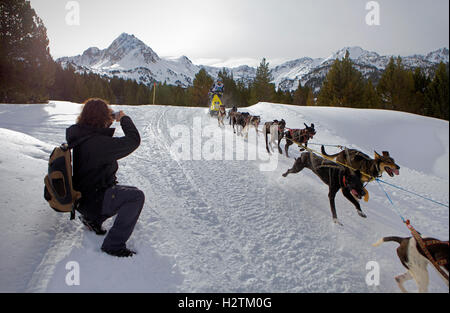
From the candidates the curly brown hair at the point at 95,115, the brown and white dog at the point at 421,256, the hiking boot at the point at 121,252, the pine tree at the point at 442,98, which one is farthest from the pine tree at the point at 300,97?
the hiking boot at the point at 121,252

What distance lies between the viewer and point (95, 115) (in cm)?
238

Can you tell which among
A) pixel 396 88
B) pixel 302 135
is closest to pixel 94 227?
pixel 302 135

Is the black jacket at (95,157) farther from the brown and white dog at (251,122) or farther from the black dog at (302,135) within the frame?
the brown and white dog at (251,122)

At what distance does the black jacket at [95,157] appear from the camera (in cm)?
229

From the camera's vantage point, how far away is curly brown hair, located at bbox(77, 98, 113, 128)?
93.3 inches

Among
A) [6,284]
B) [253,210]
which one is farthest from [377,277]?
[6,284]

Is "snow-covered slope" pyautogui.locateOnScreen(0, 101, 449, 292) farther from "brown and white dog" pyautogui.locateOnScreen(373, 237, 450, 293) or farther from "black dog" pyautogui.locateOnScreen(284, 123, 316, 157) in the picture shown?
"black dog" pyautogui.locateOnScreen(284, 123, 316, 157)

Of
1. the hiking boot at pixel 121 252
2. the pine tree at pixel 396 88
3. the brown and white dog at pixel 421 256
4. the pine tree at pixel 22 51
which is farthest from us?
the pine tree at pixel 396 88

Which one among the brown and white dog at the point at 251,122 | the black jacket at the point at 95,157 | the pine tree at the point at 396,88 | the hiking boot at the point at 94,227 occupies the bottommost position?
the hiking boot at the point at 94,227

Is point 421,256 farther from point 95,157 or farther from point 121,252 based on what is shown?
point 95,157

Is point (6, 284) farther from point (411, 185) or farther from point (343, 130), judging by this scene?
point (343, 130)

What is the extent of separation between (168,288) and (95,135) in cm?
164

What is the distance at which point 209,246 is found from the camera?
9.03 feet

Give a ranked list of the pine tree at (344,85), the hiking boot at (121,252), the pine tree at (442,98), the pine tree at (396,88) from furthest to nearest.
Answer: the pine tree at (344,85) < the pine tree at (396,88) < the pine tree at (442,98) < the hiking boot at (121,252)
